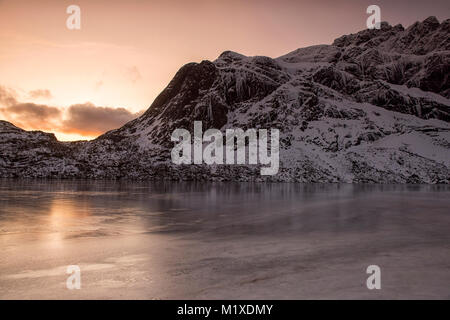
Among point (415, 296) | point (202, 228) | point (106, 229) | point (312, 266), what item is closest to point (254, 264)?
point (312, 266)

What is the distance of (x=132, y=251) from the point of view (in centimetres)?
2128

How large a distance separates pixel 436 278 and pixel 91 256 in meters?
15.0

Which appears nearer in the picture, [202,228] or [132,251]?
[132,251]

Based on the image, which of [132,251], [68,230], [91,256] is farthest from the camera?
[68,230]

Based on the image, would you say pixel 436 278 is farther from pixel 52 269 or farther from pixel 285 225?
pixel 285 225

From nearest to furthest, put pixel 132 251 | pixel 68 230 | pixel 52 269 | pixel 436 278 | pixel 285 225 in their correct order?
pixel 436 278 < pixel 52 269 < pixel 132 251 < pixel 68 230 < pixel 285 225

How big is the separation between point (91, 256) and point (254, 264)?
7.92m

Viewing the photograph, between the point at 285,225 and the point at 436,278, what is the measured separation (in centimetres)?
1836

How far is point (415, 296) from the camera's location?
1314 cm

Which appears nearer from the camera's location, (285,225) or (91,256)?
A: (91,256)
